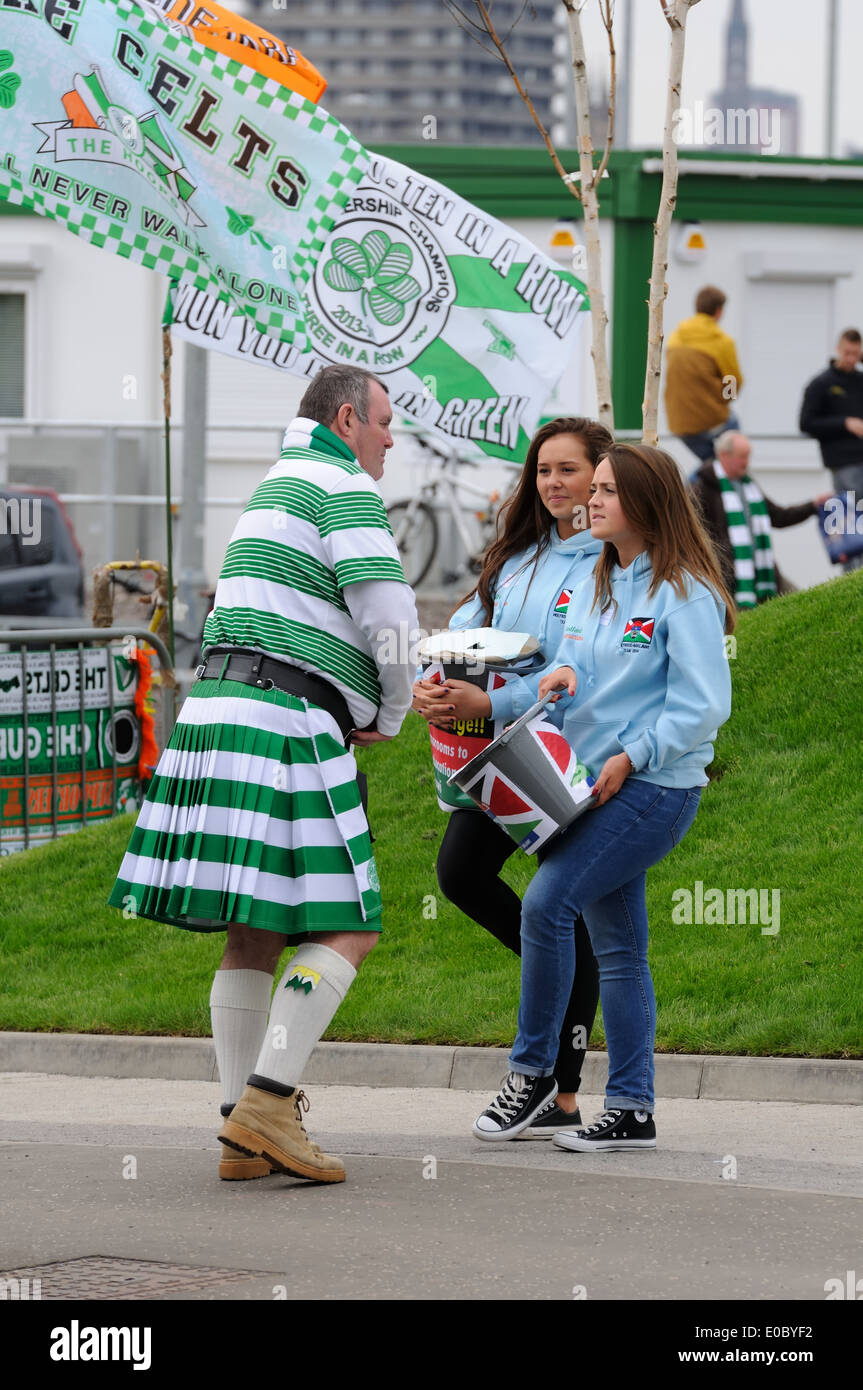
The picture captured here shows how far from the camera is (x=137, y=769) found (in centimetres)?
1152

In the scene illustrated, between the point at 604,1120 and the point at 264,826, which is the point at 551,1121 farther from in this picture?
the point at 264,826

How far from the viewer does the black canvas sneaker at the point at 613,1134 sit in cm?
591

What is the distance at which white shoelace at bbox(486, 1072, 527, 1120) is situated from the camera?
6.09 meters

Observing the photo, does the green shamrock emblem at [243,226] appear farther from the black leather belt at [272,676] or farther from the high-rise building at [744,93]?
the high-rise building at [744,93]

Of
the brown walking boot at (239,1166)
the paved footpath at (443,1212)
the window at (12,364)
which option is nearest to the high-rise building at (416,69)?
the window at (12,364)

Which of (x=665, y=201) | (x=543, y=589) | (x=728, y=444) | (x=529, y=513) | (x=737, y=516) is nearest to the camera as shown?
(x=543, y=589)

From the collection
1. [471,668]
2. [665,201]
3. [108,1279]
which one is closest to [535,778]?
[471,668]

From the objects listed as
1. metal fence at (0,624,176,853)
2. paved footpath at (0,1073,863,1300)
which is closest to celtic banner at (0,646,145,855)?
metal fence at (0,624,176,853)

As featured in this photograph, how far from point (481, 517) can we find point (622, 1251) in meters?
15.1

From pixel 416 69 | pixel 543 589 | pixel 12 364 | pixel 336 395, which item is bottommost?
pixel 543 589

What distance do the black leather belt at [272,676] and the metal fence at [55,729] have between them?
17.3ft

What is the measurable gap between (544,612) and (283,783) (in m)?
1.10

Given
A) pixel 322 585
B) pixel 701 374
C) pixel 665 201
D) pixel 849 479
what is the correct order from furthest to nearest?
pixel 849 479, pixel 701 374, pixel 665 201, pixel 322 585

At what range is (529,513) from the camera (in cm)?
638
